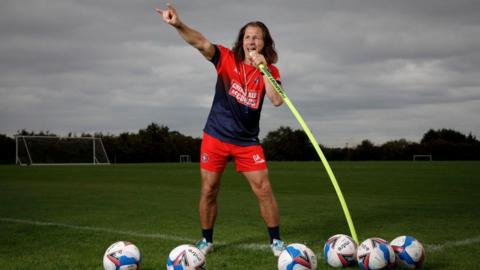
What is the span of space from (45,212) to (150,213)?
207 cm

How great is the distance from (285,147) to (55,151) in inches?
1290

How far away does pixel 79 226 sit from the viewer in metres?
8.13

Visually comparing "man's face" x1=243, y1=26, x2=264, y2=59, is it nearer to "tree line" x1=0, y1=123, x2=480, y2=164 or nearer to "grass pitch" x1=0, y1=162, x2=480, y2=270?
"grass pitch" x1=0, y1=162, x2=480, y2=270

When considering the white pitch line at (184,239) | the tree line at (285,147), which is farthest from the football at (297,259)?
the tree line at (285,147)

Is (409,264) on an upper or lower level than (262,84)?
lower

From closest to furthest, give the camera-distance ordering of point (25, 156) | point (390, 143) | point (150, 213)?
point (150, 213)
point (25, 156)
point (390, 143)

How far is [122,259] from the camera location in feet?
15.8

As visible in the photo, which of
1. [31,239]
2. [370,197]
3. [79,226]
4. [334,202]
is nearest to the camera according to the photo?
[31,239]

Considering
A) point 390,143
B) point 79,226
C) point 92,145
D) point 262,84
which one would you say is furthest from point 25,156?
point 262,84

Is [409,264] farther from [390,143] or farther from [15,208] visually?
[390,143]

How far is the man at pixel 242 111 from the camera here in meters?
5.99

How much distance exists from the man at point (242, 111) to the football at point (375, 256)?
130cm

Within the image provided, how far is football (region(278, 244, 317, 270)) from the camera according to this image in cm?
459

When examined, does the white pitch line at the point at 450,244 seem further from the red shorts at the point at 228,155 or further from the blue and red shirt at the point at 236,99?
the blue and red shirt at the point at 236,99
